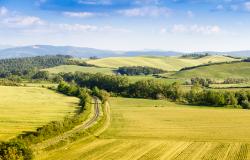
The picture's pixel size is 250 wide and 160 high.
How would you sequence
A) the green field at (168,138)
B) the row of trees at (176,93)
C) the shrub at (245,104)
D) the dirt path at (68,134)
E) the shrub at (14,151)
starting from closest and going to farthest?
the shrub at (14,151) → the green field at (168,138) → the dirt path at (68,134) → the shrub at (245,104) → the row of trees at (176,93)

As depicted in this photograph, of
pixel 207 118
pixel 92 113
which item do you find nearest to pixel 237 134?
pixel 207 118

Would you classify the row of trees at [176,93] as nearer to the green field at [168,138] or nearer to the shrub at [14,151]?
the green field at [168,138]

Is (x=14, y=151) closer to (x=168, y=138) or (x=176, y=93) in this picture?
(x=168, y=138)

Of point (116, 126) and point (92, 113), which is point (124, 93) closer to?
point (92, 113)

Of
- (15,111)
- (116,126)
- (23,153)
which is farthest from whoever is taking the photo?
(15,111)

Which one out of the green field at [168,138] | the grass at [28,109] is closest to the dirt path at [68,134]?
the green field at [168,138]
